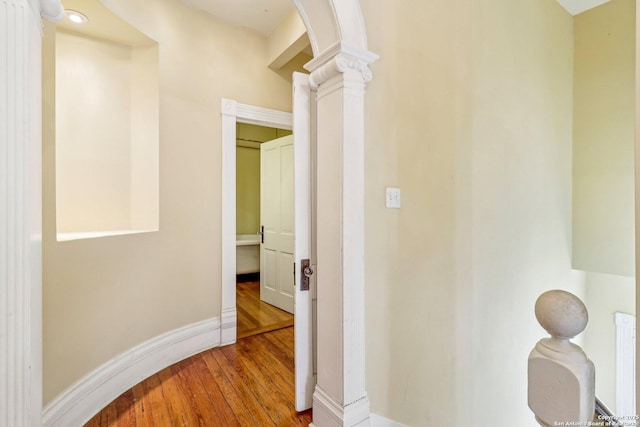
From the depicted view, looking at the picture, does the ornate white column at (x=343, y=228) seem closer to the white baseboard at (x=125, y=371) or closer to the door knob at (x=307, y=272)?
the door knob at (x=307, y=272)

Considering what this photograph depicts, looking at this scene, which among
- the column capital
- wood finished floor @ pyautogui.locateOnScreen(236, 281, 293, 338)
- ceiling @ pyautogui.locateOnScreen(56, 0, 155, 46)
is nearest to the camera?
the column capital

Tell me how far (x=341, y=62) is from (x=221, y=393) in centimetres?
223

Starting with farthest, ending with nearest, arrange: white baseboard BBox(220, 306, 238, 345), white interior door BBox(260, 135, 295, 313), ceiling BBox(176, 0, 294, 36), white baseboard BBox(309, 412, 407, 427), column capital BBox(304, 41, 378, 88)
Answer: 1. white interior door BBox(260, 135, 295, 313)
2. white baseboard BBox(220, 306, 238, 345)
3. ceiling BBox(176, 0, 294, 36)
4. white baseboard BBox(309, 412, 407, 427)
5. column capital BBox(304, 41, 378, 88)

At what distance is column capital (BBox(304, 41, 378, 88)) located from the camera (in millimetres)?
1428

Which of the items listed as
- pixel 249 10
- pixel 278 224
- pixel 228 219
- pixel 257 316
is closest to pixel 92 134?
pixel 228 219

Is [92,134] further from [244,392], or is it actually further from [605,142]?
[605,142]

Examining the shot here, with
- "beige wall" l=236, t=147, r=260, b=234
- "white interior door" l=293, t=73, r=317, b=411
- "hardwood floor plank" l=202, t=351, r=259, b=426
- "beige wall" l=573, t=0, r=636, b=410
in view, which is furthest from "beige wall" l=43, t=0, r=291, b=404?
"beige wall" l=573, t=0, r=636, b=410

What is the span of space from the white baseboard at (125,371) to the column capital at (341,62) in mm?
2246

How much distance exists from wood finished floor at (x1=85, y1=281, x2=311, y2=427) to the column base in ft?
0.73

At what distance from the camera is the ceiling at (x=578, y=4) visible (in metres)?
2.54

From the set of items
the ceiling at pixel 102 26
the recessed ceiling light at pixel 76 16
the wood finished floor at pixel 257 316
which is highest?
the ceiling at pixel 102 26

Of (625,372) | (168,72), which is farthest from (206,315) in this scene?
(625,372)

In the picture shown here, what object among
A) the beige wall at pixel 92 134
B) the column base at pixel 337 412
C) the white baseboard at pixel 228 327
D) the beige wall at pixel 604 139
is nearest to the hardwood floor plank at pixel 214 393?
the white baseboard at pixel 228 327

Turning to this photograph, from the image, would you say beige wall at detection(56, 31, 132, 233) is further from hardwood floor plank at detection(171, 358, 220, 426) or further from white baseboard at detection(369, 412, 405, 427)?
white baseboard at detection(369, 412, 405, 427)
